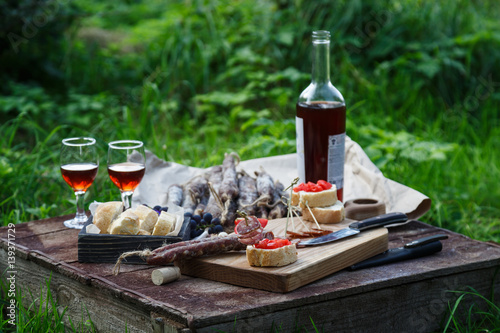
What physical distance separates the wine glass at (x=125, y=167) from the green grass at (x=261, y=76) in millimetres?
1860

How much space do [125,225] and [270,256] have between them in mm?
547

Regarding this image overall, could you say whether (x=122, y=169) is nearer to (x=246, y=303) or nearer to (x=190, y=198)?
(x=190, y=198)

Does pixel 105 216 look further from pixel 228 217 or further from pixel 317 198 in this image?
pixel 317 198

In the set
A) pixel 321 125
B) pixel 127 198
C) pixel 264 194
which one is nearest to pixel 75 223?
pixel 127 198

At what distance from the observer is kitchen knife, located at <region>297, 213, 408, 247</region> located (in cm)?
221

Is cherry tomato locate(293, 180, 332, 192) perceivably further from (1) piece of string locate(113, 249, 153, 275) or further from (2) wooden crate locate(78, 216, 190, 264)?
(1) piece of string locate(113, 249, 153, 275)

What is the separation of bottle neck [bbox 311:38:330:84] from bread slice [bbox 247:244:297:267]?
89cm

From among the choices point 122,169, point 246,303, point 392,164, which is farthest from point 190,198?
point 392,164

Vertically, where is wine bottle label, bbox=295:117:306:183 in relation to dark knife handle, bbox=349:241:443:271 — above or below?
above

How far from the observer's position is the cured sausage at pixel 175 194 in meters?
2.72

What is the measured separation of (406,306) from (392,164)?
6.07 feet

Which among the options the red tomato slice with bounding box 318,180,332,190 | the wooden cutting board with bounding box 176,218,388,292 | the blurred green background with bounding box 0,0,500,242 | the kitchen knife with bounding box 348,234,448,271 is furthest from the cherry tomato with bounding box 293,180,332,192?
the blurred green background with bounding box 0,0,500,242

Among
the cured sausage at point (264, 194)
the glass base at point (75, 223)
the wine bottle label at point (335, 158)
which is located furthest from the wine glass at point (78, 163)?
the wine bottle label at point (335, 158)

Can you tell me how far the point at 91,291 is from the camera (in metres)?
2.12
